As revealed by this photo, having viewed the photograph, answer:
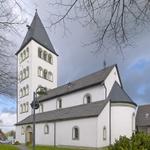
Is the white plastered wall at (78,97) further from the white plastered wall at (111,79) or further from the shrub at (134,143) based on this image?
the shrub at (134,143)

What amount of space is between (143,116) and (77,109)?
81.5 ft

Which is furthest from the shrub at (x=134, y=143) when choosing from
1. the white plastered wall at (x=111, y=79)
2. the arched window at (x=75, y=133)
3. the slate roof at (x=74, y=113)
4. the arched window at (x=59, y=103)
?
the arched window at (x=59, y=103)

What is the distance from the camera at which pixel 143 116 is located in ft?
214

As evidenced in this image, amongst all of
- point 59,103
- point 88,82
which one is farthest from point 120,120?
point 59,103

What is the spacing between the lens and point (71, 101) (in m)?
48.1

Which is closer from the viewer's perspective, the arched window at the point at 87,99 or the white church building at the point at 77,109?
the white church building at the point at 77,109

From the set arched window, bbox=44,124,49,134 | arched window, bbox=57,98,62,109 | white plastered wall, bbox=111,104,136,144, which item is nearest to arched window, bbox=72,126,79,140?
white plastered wall, bbox=111,104,136,144

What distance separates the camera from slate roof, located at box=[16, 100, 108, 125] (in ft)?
130

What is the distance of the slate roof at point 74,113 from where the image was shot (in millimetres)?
39562

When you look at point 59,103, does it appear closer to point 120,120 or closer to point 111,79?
point 111,79

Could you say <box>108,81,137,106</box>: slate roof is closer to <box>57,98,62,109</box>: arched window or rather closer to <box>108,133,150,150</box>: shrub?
<box>57,98,62,109</box>: arched window

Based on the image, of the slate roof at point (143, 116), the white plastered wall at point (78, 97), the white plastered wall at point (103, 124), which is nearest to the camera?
the white plastered wall at point (103, 124)

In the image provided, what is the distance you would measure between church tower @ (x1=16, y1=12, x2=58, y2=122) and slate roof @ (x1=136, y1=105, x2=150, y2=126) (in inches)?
696

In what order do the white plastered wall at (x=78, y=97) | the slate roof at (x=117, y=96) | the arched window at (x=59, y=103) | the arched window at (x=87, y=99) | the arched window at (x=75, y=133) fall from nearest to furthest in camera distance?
1. the arched window at (x=75, y=133)
2. the slate roof at (x=117, y=96)
3. the white plastered wall at (x=78, y=97)
4. the arched window at (x=87, y=99)
5. the arched window at (x=59, y=103)
